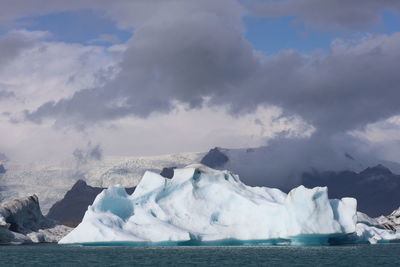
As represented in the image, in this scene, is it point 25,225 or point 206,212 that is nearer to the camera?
point 206,212

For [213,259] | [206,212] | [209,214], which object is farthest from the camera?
[206,212]

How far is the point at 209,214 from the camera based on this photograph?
68875 mm

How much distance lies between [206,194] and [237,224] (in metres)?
5.18

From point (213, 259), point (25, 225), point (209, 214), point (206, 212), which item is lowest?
point (213, 259)

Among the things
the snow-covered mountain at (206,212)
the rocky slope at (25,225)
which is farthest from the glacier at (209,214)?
the rocky slope at (25,225)

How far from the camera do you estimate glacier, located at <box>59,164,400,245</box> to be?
207 ft

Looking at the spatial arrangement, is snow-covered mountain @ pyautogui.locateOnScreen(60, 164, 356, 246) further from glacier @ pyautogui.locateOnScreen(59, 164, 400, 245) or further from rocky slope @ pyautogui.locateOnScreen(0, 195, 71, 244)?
rocky slope @ pyautogui.locateOnScreen(0, 195, 71, 244)

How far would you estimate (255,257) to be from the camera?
56.6m

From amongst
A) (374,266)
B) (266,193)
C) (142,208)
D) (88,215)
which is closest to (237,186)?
(266,193)

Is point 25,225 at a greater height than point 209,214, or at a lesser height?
greater

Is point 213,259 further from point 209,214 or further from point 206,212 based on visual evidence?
point 206,212

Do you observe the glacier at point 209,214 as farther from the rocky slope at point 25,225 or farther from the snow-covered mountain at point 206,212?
the rocky slope at point 25,225

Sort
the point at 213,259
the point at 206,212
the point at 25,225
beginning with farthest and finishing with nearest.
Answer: the point at 25,225
the point at 206,212
the point at 213,259

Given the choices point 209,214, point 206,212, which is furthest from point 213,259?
point 206,212
